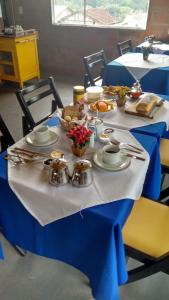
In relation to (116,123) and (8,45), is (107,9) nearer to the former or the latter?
(8,45)

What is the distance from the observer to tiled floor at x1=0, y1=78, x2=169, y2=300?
1.11m

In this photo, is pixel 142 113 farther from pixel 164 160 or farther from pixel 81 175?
pixel 81 175

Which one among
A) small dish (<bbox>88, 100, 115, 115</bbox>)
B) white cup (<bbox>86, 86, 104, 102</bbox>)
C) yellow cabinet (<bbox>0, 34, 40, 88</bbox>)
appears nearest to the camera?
small dish (<bbox>88, 100, 115, 115</bbox>)

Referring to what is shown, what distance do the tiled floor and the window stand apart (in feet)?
11.1

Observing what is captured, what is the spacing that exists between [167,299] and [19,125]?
6.66 ft

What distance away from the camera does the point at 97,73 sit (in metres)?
3.99

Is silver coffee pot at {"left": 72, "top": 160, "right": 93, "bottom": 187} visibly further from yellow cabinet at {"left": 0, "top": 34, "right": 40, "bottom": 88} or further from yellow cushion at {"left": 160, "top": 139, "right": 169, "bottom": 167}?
yellow cabinet at {"left": 0, "top": 34, "right": 40, "bottom": 88}

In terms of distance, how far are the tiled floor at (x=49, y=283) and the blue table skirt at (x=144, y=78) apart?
5.44 ft

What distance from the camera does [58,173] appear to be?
86 centimetres

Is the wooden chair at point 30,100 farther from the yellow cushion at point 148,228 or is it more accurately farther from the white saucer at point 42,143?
the yellow cushion at point 148,228

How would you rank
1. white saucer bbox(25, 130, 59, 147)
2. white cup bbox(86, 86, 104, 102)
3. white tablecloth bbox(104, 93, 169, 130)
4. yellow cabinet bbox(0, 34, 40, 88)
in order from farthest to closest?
yellow cabinet bbox(0, 34, 40, 88) → white cup bbox(86, 86, 104, 102) → white tablecloth bbox(104, 93, 169, 130) → white saucer bbox(25, 130, 59, 147)

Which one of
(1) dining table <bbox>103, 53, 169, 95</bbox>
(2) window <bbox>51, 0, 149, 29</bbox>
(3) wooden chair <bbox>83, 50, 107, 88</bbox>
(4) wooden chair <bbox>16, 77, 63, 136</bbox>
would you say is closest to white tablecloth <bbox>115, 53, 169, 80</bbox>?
(1) dining table <bbox>103, 53, 169, 95</bbox>

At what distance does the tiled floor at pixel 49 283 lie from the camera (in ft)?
3.65

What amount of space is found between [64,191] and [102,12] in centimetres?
361
